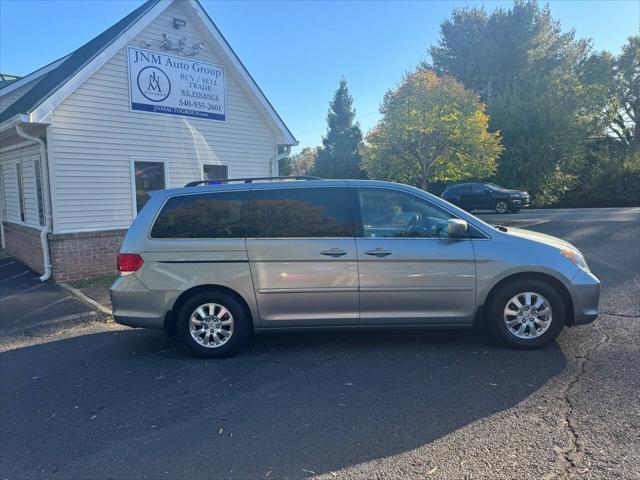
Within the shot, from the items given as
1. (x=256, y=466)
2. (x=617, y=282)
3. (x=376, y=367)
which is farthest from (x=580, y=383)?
(x=617, y=282)

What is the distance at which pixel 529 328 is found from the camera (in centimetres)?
466

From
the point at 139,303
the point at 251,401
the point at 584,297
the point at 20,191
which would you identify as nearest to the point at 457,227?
the point at 584,297

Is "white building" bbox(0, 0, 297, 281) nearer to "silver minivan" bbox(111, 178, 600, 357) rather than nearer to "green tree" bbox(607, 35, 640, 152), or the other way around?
"silver minivan" bbox(111, 178, 600, 357)

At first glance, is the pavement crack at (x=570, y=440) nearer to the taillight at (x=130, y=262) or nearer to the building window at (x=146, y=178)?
the taillight at (x=130, y=262)

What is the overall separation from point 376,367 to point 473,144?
14867 millimetres

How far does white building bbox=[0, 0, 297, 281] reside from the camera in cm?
872

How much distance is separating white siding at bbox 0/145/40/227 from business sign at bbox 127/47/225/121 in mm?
2418

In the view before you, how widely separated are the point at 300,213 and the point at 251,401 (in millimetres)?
1933

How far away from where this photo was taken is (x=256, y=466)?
2900 millimetres

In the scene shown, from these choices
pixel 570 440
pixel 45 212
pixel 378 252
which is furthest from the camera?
pixel 45 212

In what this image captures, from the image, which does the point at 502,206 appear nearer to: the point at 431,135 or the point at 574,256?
the point at 431,135

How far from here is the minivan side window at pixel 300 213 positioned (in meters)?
4.76

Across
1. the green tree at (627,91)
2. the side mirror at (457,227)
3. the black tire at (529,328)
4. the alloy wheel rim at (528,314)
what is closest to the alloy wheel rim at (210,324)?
the side mirror at (457,227)

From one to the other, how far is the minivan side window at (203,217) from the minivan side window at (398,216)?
1292 millimetres
